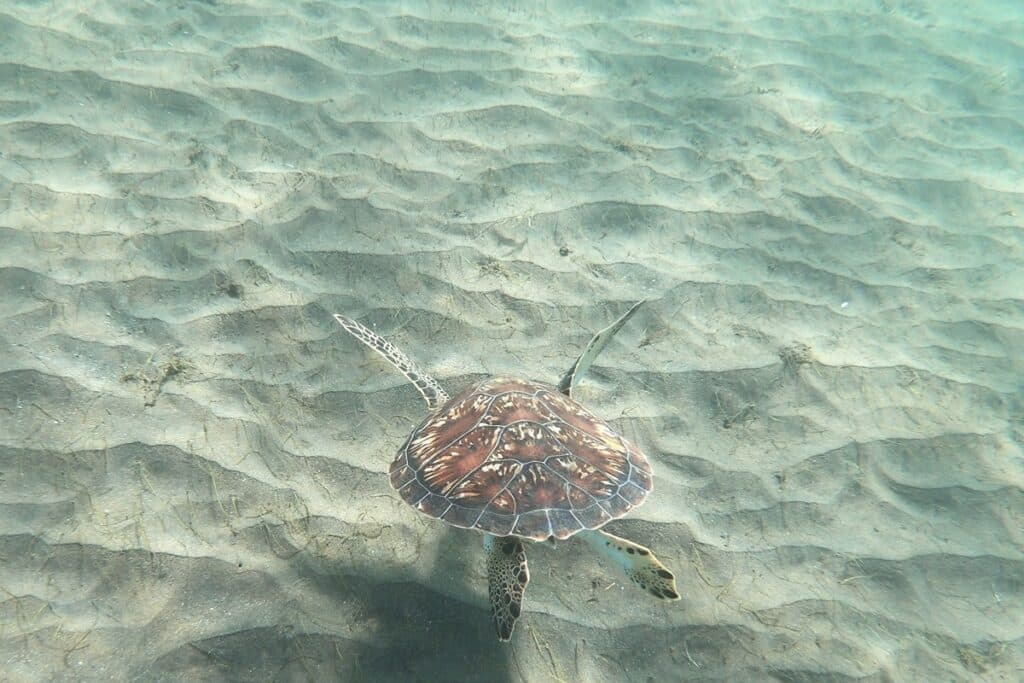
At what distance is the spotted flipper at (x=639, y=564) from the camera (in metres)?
2.25

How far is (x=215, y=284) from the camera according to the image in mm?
3832

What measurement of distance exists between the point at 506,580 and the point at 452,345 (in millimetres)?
1861

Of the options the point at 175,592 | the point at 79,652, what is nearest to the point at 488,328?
the point at 175,592

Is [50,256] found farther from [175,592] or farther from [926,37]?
[926,37]

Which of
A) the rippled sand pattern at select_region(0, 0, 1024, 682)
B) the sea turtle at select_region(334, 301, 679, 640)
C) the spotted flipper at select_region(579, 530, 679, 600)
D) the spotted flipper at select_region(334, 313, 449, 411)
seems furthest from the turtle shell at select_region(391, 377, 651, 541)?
the rippled sand pattern at select_region(0, 0, 1024, 682)

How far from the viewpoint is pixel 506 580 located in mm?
2355

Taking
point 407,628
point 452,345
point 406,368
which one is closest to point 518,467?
point 407,628

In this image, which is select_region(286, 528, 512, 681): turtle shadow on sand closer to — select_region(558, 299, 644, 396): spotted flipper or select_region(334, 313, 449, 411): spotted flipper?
select_region(334, 313, 449, 411): spotted flipper

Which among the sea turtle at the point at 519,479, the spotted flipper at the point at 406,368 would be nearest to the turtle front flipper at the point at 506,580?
the sea turtle at the point at 519,479

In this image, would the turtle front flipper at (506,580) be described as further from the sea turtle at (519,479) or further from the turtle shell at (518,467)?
the turtle shell at (518,467)

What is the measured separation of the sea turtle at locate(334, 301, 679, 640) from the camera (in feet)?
7.53

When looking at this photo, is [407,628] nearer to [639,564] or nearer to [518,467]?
[518,467]

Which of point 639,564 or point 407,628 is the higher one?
point 639,564

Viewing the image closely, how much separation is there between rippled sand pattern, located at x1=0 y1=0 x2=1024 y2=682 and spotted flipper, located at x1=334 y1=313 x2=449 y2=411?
0.29 meters
